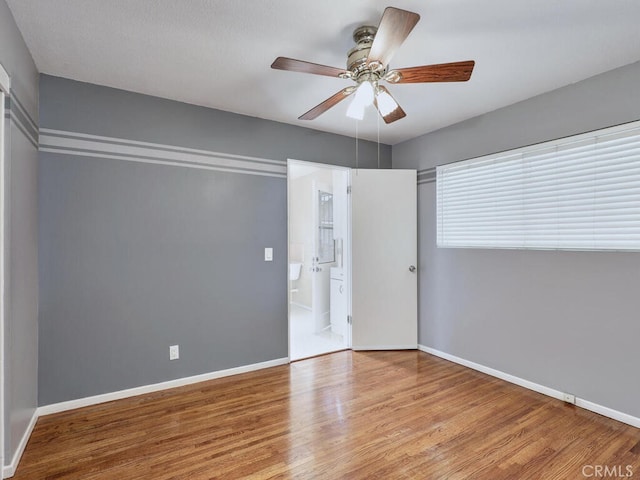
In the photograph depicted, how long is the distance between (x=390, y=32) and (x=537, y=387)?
298cm

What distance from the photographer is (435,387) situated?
3.02 m

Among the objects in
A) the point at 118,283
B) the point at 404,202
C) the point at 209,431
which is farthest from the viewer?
the point at 404,202


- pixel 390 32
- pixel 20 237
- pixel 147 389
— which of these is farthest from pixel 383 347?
pixel 20 237

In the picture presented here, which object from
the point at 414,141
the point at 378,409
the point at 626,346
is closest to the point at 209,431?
the point at 378,409

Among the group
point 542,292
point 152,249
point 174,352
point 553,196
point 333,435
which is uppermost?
point 553,196

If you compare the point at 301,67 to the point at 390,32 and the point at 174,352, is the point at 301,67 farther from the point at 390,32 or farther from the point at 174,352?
the point at 174,352

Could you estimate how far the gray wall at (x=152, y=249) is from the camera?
2.61 metres

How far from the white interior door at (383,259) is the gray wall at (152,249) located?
34.6 inches

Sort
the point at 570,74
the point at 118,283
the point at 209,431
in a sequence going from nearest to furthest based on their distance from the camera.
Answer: the point at 209,431, the point at 570,74, the point at 118,283

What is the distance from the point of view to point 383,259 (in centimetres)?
402

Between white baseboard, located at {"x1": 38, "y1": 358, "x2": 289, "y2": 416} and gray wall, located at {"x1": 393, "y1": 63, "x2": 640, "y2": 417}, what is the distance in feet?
6.29

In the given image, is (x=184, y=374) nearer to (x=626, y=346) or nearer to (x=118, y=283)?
(x=118, y=283)

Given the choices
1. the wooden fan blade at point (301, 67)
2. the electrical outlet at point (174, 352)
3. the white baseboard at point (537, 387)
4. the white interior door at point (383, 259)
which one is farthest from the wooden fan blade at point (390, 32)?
the white baseboard at point (537, 387)

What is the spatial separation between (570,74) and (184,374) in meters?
3.94
